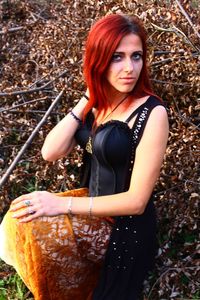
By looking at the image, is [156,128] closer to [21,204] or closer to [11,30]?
[21,204]

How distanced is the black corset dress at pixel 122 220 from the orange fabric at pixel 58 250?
0.31 ft

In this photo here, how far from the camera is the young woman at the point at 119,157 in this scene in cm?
247

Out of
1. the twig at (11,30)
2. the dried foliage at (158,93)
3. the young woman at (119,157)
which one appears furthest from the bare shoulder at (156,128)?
the twig at (11,30)

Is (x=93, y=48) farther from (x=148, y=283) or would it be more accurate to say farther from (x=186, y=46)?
(x=148, y=283)

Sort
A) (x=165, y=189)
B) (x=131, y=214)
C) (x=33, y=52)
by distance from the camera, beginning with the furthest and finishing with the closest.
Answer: (x=33, y=52) < (x=165, y=189) < (x=131, y=214)

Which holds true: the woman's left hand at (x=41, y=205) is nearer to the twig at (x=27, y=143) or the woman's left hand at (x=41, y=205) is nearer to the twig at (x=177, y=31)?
the twig at (x=27, y=143)

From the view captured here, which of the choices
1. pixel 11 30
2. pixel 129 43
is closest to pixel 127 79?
pixel 129 43

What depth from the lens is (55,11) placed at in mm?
4539

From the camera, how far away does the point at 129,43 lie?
2.51 m

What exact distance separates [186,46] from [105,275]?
166cm

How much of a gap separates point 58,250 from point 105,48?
1032mm

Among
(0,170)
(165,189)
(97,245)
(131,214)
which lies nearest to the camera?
(131,214)

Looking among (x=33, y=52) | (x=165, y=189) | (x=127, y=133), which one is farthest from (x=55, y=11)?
(x=127, y=133)

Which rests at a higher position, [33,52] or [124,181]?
[33,52]
